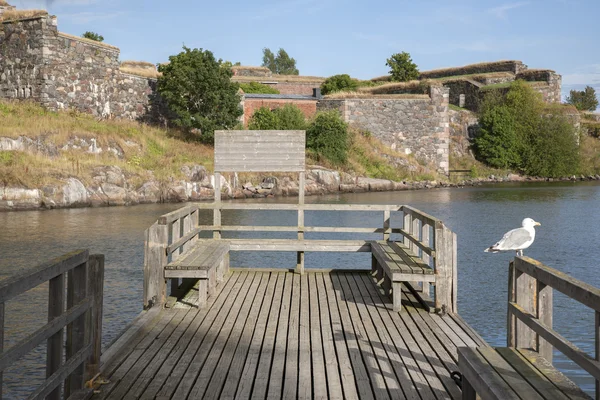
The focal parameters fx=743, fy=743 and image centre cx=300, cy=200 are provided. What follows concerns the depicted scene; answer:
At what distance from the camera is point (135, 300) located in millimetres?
12531

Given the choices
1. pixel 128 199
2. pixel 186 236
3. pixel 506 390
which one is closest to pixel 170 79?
pixel 128 199

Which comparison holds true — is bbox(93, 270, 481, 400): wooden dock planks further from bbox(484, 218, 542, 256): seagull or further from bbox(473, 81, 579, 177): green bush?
bbox(473, 81, 579, 177): green bush

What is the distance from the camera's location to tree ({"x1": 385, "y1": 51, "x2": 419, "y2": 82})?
2474 inches

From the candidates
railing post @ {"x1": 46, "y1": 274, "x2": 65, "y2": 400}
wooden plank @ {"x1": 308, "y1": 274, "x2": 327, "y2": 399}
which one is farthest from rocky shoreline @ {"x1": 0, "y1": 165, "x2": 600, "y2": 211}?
railing post @ {"x1": 46, "y1": 274, "x2": 65, "y2": 400}

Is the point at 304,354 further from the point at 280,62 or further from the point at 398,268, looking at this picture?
the point at 280,62

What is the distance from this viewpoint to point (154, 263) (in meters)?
9.09

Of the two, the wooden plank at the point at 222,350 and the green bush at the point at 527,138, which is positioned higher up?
the green bush at the point at 527,138

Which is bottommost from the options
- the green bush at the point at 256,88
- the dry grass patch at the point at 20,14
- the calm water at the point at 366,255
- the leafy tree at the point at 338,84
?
the calm water at the point at 366,255

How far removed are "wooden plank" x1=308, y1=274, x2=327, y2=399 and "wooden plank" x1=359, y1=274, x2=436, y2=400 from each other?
690 mm

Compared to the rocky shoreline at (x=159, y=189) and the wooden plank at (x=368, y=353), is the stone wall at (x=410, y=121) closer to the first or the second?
the rocky shoreline at (x=159, y=189)

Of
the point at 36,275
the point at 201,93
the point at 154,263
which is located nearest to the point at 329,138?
the point at 201,93

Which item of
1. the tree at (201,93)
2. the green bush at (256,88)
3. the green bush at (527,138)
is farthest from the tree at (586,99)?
the tree at (201,93)

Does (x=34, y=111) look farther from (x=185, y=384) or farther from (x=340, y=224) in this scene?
(x=185, y=384)

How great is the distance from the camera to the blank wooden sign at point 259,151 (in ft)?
43.9
